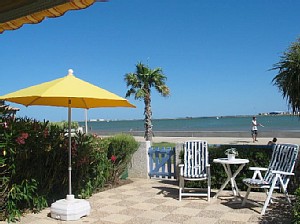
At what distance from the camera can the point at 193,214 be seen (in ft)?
18.1

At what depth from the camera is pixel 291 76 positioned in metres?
7.43

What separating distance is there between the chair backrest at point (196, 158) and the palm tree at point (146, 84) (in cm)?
1272

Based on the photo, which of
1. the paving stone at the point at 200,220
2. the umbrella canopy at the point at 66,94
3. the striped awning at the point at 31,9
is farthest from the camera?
the paving stone at the point at 200,220

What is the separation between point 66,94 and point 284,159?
415cm

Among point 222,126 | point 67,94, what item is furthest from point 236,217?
point 222,126

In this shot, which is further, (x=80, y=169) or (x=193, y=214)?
(x=80, y=169)

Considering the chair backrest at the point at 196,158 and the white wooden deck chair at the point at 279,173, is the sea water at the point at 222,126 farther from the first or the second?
the white wooden deck chair at the point at 279,173

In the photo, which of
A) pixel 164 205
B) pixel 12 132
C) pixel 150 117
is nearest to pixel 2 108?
pixel 12 132

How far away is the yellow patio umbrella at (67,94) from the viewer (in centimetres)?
481

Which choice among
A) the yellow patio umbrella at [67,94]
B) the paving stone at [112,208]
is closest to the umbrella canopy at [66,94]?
the yellow patio umbrella at [67,94]

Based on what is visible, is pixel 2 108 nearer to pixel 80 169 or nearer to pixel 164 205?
pixel 80 169

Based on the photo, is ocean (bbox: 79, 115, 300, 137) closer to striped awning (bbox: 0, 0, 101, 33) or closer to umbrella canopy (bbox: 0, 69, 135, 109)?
umbrella canopy (bbox: 0, 69, 135, 109)

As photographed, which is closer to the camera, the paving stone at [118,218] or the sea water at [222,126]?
the paving stone at [118,218]

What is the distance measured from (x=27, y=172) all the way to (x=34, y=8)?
422 cm
